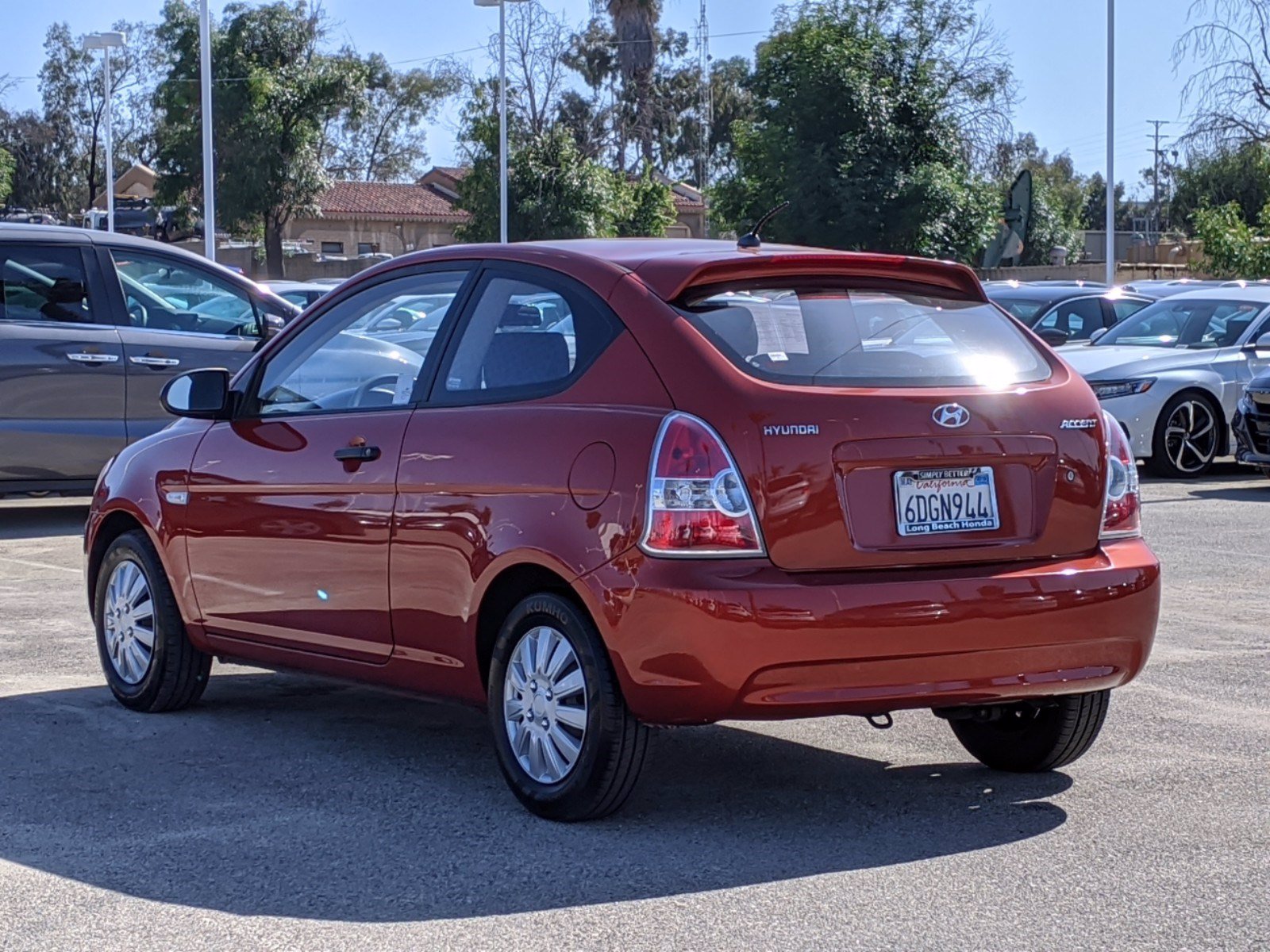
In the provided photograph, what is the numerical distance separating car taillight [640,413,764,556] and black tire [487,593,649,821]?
0.37 metres

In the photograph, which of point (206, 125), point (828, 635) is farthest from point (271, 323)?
point (206, 125)

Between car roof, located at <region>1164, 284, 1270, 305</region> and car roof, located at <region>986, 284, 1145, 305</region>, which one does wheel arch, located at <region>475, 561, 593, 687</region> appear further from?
car roof, located at <region>986, 284, 1145, 305</region>

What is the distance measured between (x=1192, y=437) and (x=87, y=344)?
355 inches

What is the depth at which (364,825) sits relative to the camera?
5.21 m

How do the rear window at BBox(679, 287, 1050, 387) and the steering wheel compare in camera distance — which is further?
the steering wheel

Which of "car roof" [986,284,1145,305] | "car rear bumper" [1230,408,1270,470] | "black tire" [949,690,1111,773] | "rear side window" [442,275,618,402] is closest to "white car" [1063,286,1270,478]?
"car rear bumper" [1230,408,1270,470]

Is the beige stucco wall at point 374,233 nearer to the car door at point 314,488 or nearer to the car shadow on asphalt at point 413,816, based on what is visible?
→ the car door at point 314,488

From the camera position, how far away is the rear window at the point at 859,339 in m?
5.13

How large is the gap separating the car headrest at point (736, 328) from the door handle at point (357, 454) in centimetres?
118

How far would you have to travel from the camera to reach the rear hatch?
194 inches

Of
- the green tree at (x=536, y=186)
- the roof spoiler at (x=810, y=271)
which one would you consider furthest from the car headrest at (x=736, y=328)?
the green tree at (x=536, y=186)

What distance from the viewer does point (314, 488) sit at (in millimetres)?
5988

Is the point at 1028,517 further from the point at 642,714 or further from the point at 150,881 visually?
the point at 150,881

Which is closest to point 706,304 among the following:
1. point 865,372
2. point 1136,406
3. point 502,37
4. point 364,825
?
point 865,372
